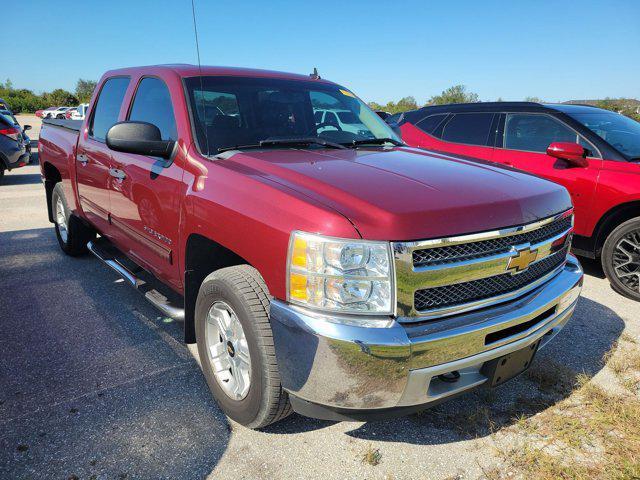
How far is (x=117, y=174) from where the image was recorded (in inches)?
131

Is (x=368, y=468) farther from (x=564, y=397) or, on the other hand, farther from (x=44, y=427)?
(x=44, y=427)

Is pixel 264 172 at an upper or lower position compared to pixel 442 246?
upper

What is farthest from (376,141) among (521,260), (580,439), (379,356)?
(580,439)

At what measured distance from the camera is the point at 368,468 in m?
2.19

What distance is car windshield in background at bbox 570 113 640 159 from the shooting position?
4660 mm

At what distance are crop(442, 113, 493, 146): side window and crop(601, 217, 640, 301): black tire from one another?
1844mm

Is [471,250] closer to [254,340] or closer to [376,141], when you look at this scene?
[254,340]

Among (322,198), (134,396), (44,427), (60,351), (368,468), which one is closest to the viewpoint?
(322,198)

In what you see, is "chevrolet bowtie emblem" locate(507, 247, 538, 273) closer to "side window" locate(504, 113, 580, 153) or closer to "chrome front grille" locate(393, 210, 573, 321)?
"chrome front grille" locate(393, 210, 573, 321)

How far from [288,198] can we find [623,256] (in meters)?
3.87

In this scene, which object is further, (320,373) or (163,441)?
(163,441)

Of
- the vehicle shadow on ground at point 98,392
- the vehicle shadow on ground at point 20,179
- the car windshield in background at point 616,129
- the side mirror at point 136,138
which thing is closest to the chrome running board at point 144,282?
the vehicle shadow on ground at point 98,392

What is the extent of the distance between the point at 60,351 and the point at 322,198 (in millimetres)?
2379

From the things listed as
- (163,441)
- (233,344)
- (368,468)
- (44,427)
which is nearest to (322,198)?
(233,344)
